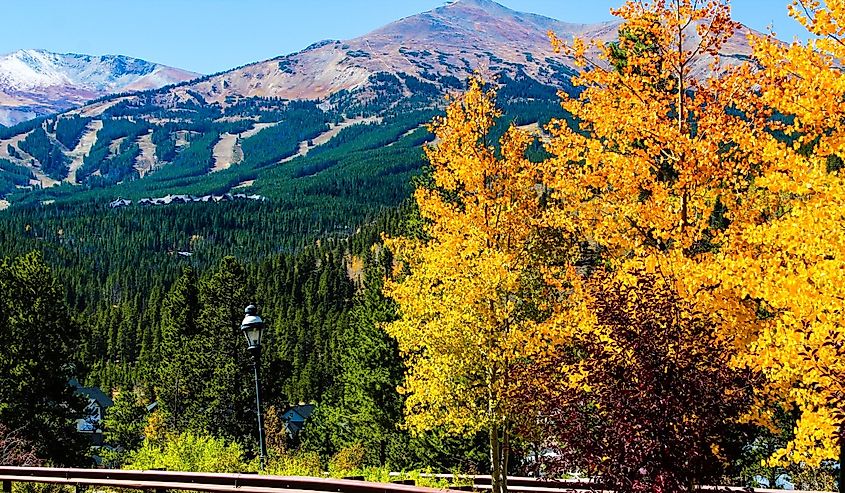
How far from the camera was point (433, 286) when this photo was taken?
16375 millimetres

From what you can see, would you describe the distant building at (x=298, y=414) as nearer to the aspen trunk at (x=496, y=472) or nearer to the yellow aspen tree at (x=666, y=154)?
the aspen trunk at (x=496, y=472)

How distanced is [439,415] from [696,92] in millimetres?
7591

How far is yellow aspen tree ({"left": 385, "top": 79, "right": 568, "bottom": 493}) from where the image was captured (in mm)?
14758

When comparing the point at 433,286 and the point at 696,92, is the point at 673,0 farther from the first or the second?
the point at 433,286

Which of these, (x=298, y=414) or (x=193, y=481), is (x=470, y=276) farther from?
(x=298, y=414)

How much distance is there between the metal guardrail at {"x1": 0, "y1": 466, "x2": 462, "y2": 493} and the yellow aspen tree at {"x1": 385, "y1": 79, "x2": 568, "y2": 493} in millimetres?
3212

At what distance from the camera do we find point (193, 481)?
13.7 meters

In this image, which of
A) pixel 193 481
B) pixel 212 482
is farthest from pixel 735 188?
pixel 193 481

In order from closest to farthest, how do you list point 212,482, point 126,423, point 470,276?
point 212,482 < point 470,276 < point 126,423

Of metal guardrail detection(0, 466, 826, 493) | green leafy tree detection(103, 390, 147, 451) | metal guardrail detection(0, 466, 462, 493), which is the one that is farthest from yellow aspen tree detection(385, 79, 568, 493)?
green leafy tree detection(103, 390, 147, 451)

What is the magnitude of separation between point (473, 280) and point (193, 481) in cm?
599

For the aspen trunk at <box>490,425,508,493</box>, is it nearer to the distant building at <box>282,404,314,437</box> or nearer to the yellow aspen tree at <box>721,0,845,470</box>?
the yellow aspen tree at <box>721,0,845,470</box>

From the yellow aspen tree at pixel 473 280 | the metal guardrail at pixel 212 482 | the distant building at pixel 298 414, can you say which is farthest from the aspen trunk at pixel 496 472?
the distant building at pixel 298 414

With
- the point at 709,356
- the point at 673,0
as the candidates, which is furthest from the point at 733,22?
the point at 709,356
